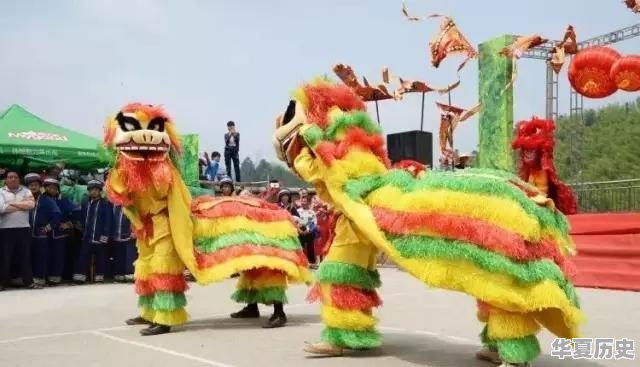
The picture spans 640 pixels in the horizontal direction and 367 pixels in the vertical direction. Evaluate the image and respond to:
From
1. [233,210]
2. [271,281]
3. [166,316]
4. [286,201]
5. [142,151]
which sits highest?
[142,151]

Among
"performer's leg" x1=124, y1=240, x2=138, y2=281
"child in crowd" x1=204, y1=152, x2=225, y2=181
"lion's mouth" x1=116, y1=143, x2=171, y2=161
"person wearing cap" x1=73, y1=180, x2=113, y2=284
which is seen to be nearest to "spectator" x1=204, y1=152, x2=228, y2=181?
"child in crowd" x1=204, y1=152, x2=225, y2=181

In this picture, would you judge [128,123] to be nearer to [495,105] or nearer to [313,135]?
[313,135]

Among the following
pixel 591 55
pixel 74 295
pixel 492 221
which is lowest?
pixel 74 295

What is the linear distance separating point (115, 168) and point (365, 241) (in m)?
2.59

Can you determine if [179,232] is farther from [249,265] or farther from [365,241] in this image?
[365,241]

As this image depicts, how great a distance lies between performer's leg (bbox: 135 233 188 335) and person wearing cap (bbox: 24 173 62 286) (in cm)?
503

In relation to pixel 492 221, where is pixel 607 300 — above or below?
below

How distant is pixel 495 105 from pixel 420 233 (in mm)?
12675

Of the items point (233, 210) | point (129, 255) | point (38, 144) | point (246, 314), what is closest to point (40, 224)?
point (129, 255)

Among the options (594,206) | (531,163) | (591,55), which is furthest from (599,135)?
(531,163)

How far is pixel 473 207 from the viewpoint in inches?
172

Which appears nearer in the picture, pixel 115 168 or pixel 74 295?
pixel 115 168

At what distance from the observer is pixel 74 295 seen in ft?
32.8

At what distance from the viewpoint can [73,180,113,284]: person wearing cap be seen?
1150cm
